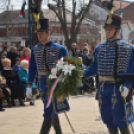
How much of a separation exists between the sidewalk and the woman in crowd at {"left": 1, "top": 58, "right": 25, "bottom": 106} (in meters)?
0.37

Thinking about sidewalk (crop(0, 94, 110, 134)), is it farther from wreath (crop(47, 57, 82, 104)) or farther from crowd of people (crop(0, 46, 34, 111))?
wreath (crop(47, 57, 82, 104))

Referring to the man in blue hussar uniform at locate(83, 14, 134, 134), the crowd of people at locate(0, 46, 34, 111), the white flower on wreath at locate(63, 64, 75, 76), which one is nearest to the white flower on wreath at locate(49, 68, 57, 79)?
the white flower on wreath at locate(63, 64, 75, 76)

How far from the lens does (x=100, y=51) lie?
437cm

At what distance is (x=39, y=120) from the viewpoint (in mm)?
7141

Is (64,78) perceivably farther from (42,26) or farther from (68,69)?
(42,26)

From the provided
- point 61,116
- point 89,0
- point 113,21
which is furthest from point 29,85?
point 89,0

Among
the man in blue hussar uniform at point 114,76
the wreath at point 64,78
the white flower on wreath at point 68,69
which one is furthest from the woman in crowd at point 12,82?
the man in blue hussar uniform at point 114,76

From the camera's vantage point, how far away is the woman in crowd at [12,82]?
30.9 ft

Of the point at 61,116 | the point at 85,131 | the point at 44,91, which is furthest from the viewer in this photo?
the point at 61,116

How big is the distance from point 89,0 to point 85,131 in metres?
18.7

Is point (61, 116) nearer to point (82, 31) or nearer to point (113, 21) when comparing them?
point (113, 21)

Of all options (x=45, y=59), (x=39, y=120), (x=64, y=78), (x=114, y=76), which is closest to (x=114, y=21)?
(x=114, y=76)

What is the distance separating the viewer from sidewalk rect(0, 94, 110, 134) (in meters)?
6.12

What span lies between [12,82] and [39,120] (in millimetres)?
2632
